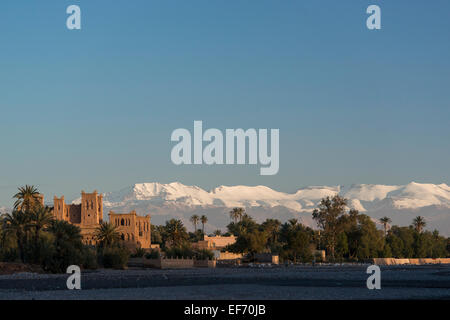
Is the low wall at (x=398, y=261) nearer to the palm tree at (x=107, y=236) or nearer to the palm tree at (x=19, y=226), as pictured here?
the palm tree at (x=107, y=236)

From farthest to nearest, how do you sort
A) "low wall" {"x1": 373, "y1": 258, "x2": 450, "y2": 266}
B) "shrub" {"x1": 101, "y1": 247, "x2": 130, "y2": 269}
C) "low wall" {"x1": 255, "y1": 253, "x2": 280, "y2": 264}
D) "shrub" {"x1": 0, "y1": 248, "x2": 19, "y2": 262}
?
"low wall" {"x1": 373, "y1": 258, "x2": 450, "y2": 266}
"low wall" {"x1": 255, "y1": 253, "x2": 280, "y2": 264}
"shrub" {"x1": 101, "y1": 247, "x2": 130, "y2": 269}
"shrub" {"x1": 0, "y1": 248, "x2": 19, "y2": 262}

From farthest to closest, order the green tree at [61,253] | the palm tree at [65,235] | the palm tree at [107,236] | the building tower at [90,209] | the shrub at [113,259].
Answer: the building tower at [90,209]
the palm tree at [107,236]
the shrub at [113,259]
the palm tree at [65,235]
the green tree at [61,253]

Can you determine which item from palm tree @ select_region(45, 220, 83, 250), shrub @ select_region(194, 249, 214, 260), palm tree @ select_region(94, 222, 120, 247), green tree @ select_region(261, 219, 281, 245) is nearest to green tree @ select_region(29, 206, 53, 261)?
palm tree @ select_region(45, 220, 83, 250)

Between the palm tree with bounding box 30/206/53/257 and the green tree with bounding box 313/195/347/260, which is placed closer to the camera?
the palm tree with bounding box 30/206/53/257

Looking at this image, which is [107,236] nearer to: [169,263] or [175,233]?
[169,263]

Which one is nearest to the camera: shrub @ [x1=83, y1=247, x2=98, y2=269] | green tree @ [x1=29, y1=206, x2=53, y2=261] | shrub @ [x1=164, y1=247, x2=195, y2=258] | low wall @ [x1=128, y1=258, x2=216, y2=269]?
shrub @ [x1=83, y1=247, x2=98, y2=269]

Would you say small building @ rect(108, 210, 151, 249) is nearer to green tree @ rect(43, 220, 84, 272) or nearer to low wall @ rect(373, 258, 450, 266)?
low wall @ rect(373, 258, 450, 266)

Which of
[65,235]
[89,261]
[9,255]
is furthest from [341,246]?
[65,235]

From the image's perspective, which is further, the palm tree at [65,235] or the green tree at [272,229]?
the green tree at [272,229]

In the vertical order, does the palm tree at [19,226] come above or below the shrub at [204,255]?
above

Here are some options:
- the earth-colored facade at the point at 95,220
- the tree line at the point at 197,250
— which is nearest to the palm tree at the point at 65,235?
the tree line at the point at 197,250

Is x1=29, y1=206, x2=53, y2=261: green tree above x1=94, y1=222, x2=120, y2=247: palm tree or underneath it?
above
